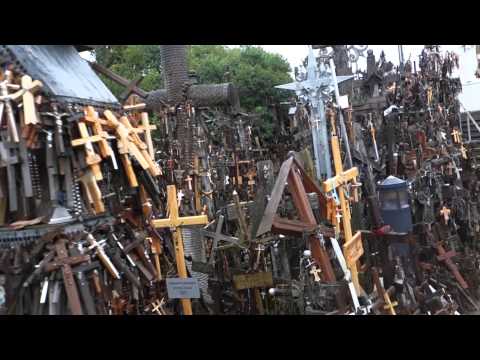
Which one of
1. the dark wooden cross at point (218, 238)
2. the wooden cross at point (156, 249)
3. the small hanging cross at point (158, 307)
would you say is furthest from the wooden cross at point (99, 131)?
the dark wooden cross at point (218, 238)

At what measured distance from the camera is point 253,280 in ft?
17.0

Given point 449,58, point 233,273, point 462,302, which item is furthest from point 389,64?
point 233,273

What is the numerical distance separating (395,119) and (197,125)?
3595 mm

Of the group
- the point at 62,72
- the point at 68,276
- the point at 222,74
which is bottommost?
the point at 68,276

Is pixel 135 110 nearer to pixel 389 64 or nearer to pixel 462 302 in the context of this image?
pixel 462 302

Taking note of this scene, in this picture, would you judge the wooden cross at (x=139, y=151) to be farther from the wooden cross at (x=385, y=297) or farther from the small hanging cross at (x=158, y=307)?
the wooden cross at (x=385, y=297)

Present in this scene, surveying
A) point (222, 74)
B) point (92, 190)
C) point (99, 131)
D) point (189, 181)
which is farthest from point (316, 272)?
point (222, 74)

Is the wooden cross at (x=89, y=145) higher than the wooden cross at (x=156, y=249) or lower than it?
higher

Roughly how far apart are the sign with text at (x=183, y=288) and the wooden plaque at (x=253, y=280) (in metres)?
0.77

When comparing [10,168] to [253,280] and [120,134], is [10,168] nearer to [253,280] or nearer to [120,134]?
[120,134]

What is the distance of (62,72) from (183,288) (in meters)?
2.28

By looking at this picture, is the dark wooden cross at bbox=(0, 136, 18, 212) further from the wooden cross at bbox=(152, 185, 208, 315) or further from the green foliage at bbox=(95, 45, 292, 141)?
the green foliage at bbox=(95, 45, 292, 141)

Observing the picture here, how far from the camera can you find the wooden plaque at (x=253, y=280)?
5.13 meters

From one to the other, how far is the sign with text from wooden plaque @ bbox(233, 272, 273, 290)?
2.52ft
